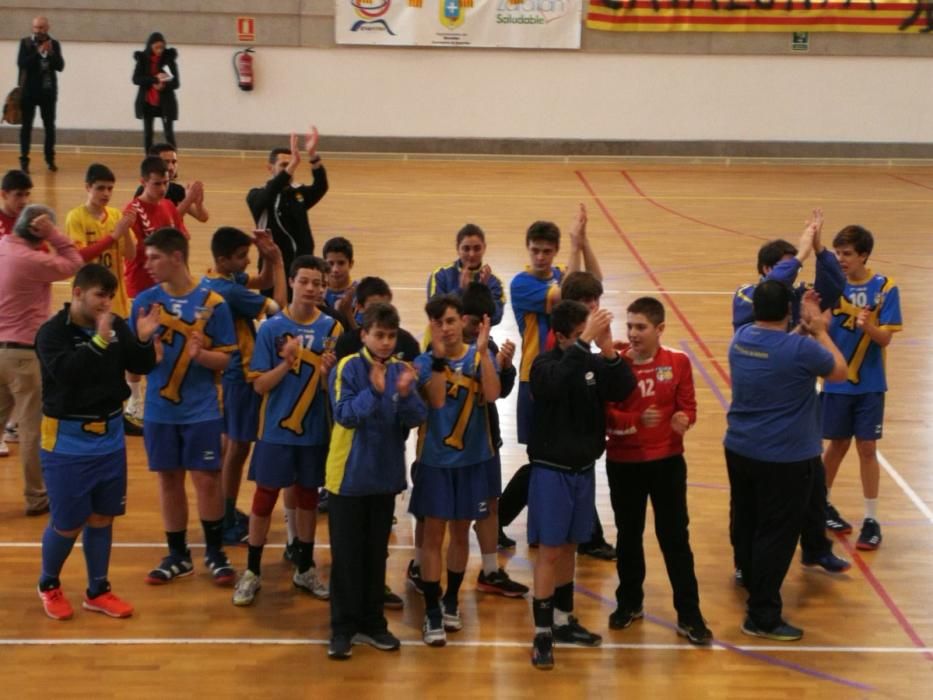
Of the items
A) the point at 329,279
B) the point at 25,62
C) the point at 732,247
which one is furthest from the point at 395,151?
the point at 329,279

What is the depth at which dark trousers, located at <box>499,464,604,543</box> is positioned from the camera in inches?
265

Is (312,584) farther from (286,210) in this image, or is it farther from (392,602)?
(286,210)

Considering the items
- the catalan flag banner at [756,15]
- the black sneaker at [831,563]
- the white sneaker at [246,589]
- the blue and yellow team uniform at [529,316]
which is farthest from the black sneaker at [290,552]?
the catalan flag banner at [756,15]

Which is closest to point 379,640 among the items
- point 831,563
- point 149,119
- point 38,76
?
point 831,563

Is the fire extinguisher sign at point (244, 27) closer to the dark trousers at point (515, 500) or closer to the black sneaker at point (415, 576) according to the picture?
the dark trousers at point (515, 500)

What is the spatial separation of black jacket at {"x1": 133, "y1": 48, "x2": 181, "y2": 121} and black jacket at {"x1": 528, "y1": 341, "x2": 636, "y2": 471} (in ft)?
50.1

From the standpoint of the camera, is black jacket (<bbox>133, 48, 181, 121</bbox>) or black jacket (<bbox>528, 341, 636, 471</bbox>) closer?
black jacket (<bbox>528, 341, 636, 471</bbox>)

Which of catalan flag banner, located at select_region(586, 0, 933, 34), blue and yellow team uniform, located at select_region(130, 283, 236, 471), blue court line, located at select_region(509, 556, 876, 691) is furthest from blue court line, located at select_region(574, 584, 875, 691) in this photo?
catalan flag banner, located at select_region(586, 0, 933, 34)

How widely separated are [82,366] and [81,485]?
0.58 m

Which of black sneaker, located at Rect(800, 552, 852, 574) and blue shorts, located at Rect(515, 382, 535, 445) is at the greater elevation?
blue shorts, located at Rect(515, 382, 535, 445)

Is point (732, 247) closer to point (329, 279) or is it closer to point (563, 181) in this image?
point (563, 181)

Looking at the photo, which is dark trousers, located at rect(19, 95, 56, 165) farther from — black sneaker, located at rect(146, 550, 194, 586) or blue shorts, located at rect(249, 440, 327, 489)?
blue shorts, located at rect(249, 440, 327, 489)

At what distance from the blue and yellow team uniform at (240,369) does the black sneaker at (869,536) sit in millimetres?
3488

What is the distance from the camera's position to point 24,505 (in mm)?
7348
